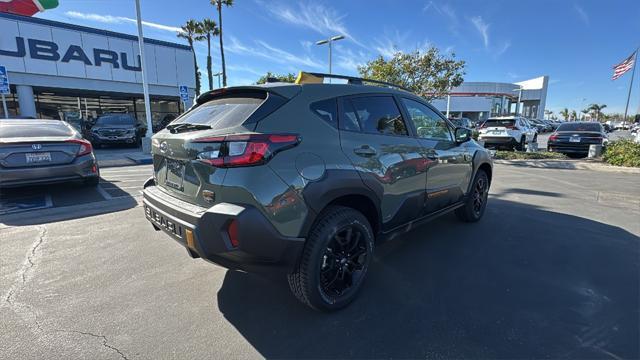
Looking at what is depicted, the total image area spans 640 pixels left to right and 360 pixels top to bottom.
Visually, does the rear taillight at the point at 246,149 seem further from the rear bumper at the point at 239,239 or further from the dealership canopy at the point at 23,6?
the dealership canopy at the point at 23,6

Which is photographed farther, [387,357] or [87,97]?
[87,97]

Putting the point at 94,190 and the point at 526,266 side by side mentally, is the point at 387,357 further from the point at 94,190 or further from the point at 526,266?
the point at 94,190

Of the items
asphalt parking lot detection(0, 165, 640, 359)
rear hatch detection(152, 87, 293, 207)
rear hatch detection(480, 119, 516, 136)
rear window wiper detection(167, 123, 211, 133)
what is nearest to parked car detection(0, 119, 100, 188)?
asphalt parking lot detection(0, 165, 640, 359)

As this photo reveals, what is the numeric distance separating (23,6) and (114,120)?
9992 mm

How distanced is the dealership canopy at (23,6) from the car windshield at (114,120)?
8.86m

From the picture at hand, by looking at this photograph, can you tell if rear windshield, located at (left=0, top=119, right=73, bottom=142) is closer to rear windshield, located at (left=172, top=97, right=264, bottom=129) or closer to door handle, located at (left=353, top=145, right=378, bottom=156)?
rear windshield, located at (left=172, top=97, right=264, bottom=129)

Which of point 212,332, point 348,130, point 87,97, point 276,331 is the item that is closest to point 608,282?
point 348,130

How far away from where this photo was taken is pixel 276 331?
242 cm

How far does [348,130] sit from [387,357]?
1.64 metres

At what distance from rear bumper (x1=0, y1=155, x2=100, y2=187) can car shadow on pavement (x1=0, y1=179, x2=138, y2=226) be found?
0.80ft

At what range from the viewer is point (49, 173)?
5.32 metres

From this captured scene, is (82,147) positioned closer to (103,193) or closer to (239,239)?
(103,193)

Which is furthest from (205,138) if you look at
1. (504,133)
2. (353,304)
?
(504,133)

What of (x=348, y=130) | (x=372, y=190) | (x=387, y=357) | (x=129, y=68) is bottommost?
(x=387, y=357)
